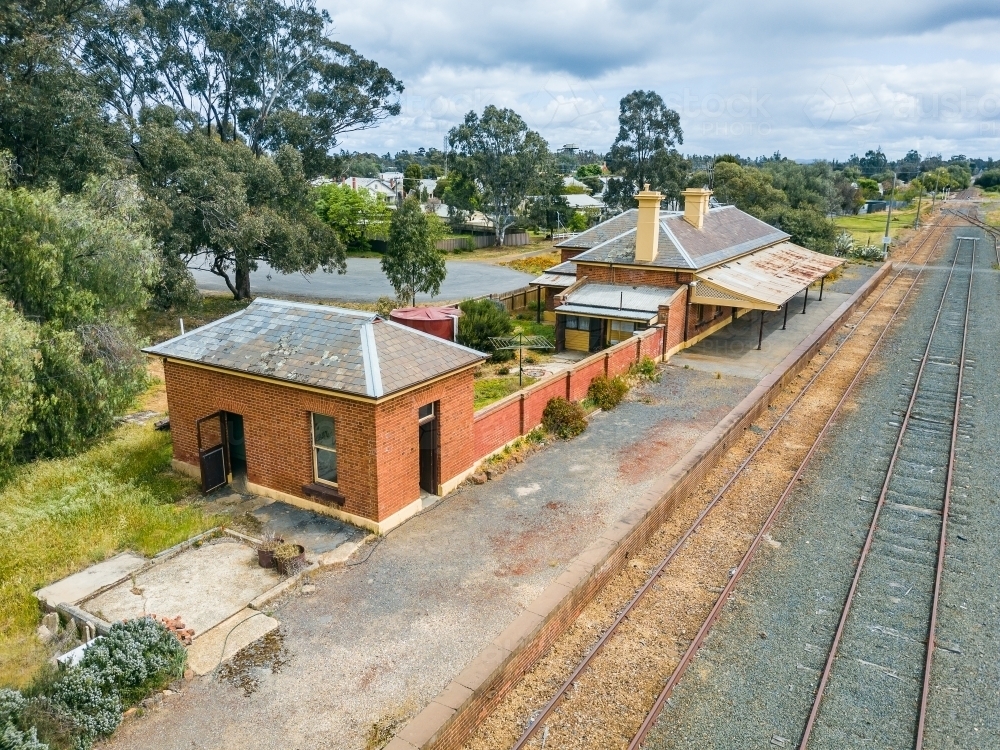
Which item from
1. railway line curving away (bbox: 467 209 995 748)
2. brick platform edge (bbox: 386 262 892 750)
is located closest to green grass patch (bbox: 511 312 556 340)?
railway line curving away (bbox: 467 209 995 748)

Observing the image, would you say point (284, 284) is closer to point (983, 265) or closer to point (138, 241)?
point (138, 241)

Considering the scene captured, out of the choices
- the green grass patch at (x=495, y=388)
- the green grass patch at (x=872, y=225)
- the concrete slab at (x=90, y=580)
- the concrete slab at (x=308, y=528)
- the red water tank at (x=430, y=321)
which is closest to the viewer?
the concrete slab at (x=90, y=580)

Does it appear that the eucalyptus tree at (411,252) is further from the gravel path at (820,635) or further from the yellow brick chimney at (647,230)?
the gravel path at (820,635)

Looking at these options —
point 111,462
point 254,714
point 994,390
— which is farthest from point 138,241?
point 994,390

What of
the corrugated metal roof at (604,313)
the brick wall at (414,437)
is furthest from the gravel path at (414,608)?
the corrugated metal roof at (604,313)

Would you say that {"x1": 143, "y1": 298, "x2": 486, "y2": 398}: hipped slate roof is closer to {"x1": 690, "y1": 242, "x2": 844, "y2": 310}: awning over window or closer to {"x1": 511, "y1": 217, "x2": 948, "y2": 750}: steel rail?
{"x1": 511, "y1": 217, "x2": 948, "y2": 750}: steel rail

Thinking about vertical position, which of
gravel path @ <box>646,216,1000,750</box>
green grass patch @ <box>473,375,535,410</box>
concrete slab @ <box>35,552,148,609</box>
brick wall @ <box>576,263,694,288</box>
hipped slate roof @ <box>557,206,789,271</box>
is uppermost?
hipped slate roof @ <box>557,206,789,271</box>
